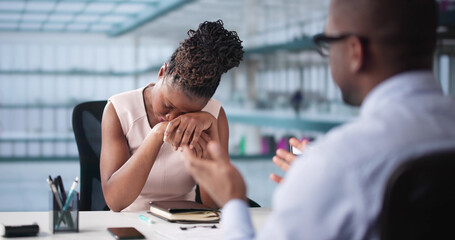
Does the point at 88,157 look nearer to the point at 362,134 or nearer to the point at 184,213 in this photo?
the point at 184,213

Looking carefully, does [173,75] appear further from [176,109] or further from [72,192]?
[72,192]

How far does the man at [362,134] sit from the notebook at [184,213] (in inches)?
25.4

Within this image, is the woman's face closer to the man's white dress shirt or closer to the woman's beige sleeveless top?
the woman's beige sleeveless top

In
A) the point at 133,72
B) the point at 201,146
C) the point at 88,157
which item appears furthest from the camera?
the point at 133,72

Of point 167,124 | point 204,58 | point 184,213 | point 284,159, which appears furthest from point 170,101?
point 284,159

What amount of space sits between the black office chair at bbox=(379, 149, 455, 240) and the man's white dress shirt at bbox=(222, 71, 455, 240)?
0.01 metres

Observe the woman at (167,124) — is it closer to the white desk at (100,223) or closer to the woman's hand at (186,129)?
the woman's hand at (186,129)

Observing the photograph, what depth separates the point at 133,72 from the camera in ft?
18.1

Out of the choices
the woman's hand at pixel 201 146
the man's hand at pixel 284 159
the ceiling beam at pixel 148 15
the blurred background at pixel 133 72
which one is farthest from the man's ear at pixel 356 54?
the ceiling beam at pixel 148 15

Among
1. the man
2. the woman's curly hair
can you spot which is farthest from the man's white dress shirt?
the woman's curly hair

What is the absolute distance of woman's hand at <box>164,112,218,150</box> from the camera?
1.82 meters

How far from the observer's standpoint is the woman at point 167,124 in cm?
178

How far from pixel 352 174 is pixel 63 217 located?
3.01 ft

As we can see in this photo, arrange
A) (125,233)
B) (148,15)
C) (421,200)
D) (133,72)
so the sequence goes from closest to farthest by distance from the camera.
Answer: (421,200) < (125,233) < (133,72) < (148,15)
